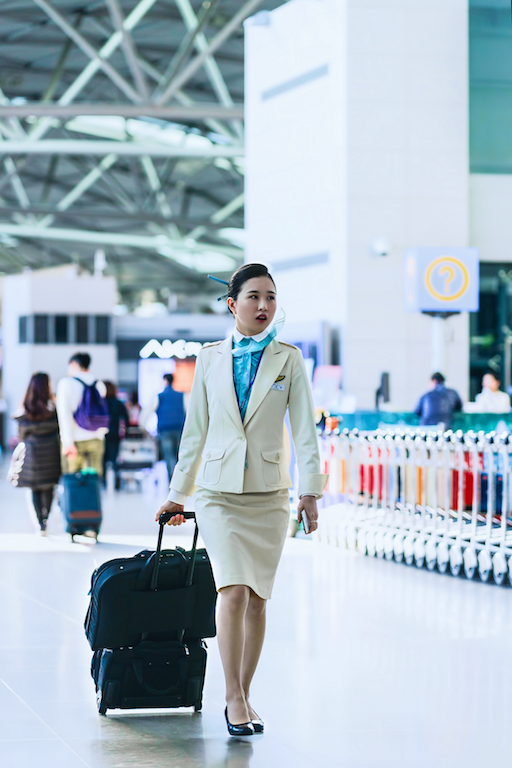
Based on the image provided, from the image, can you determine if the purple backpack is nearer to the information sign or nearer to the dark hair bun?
the information sign

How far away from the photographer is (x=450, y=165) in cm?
1838

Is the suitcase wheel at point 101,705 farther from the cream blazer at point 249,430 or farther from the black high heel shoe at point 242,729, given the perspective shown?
the cream blazer at point 249,430

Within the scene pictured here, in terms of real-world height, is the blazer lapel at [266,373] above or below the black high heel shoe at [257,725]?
above

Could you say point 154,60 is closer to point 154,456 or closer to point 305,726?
point 154,456

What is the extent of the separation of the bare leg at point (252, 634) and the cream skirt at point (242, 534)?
0.21 feet

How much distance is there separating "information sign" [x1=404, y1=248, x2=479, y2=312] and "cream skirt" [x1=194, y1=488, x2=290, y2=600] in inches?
419

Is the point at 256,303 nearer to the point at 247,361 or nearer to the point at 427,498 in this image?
the point at 247,361

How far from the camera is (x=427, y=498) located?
9289 millimetres

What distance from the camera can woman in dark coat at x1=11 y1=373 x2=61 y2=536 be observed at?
10758 millimetres

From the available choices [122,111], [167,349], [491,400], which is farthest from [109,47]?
[491,400]

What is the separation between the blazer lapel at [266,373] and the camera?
4277 millimetres

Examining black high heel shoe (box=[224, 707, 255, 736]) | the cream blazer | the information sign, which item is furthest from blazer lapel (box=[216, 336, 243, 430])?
the information sign

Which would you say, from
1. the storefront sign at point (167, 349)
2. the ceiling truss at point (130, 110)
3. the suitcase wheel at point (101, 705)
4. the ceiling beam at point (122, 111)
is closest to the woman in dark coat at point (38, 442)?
the suitcase wheel at point (101, 705)

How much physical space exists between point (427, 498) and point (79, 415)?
3459mm
